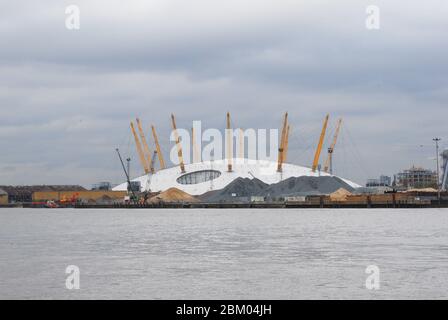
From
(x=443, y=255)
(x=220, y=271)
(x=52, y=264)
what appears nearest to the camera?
(x=220, y=271)

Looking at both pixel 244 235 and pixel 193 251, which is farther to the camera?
pixel 244 235

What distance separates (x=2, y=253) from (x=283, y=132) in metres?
150

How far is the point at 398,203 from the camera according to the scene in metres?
168

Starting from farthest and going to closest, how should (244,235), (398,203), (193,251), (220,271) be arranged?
(398,203) → (244,235) → (193,251) → (220,271)

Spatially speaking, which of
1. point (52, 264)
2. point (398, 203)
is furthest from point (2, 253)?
point (398, 203)

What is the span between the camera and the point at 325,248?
50.0 m

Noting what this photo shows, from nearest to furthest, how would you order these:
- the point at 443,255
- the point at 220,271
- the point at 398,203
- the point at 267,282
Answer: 1. the point at 267,282
2. the point at 220,271
3. the point at 443,255
4. the point at 398,203

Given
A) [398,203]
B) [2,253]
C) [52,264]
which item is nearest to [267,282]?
[52,264]

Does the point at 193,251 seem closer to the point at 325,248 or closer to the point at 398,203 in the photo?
the point at 325,248

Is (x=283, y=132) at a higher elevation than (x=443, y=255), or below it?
higher

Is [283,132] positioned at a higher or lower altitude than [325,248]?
higher
